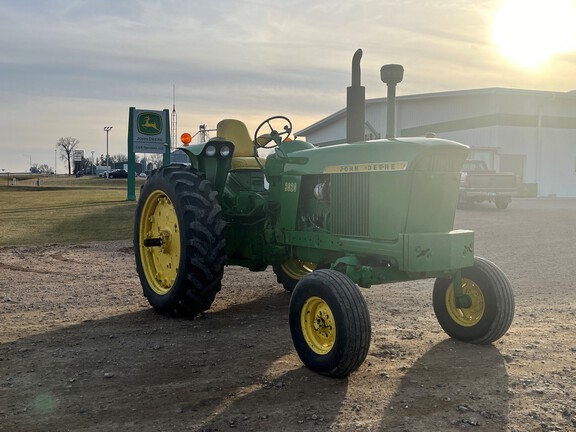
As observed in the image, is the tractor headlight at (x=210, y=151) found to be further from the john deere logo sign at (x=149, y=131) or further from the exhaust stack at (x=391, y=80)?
the john deere logo sign at (x=149, y=131)

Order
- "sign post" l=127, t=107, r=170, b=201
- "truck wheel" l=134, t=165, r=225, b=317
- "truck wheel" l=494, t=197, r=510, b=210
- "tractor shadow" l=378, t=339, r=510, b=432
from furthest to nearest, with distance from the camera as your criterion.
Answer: "sign post" l=127, t=107, r=170, b=201 → "truck wheel" l=494, t=197, r=510, b=210 → "truck wheel" l=134, t=165, r=225, b=317 → "tractor shadow" l=378, t=339, r=510, b=432

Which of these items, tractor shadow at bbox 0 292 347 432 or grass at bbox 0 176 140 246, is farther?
grass at bbox 0 176 140 246

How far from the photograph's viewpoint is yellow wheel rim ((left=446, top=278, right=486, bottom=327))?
4.83 meters

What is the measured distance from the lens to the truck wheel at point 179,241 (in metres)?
5.29

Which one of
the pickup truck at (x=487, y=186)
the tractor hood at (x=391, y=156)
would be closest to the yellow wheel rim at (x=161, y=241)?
the tractor hood at (x=391, y=156)

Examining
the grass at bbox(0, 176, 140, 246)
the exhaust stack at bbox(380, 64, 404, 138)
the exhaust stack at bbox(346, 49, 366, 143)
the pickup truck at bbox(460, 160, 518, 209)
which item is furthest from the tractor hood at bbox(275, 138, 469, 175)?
the pickup truck at bbox(460, 160, 518, 209)

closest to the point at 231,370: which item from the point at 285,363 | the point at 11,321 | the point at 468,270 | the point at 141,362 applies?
the point at 285,363

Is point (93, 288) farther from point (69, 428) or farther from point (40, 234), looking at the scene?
point (40, 234)

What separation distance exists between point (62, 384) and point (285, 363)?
1534 millimetres

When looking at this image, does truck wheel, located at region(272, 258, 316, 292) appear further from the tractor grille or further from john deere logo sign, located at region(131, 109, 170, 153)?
john deere logo sign, located at region(131, 109, 170, 153)

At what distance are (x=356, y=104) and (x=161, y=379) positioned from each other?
2.66 metres

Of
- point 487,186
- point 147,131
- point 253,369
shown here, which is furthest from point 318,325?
point 147,131

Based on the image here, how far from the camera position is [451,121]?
30.1 meters

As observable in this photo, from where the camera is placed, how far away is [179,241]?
18.4ft
